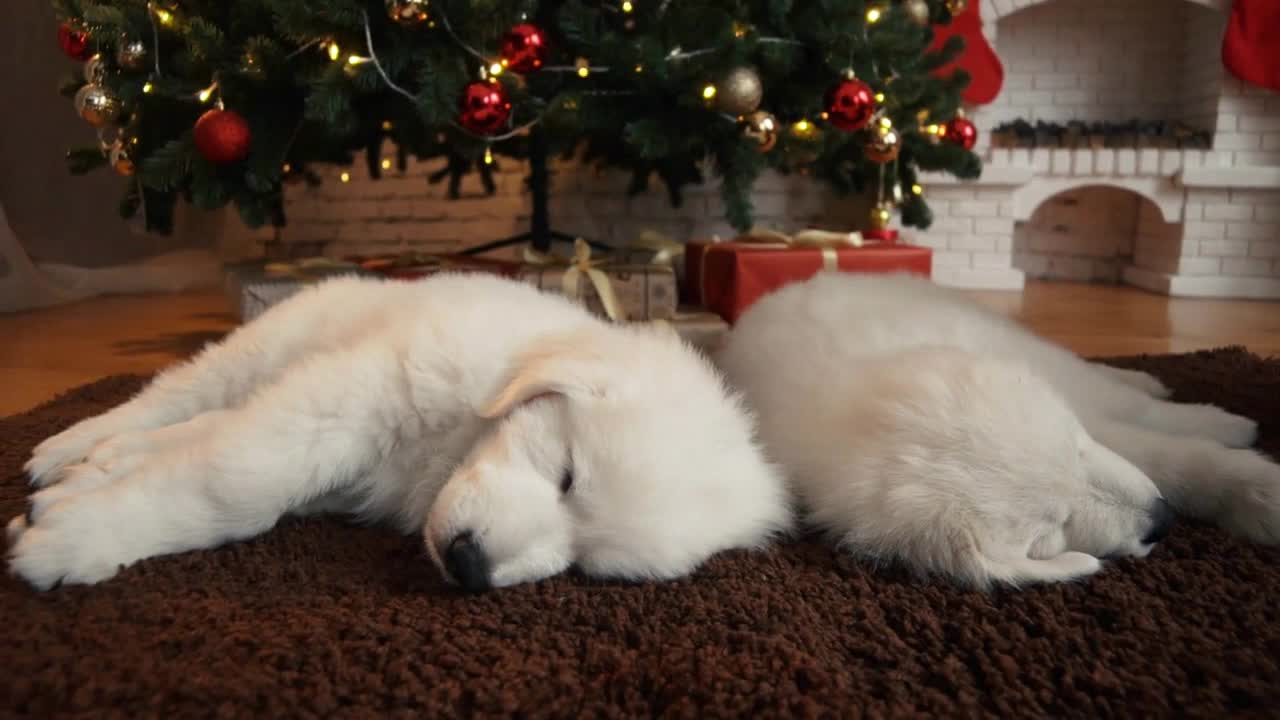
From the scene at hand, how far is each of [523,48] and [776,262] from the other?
3.15 feet

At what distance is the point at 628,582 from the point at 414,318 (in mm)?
499

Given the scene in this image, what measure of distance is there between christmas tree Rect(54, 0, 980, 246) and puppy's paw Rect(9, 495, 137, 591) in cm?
148

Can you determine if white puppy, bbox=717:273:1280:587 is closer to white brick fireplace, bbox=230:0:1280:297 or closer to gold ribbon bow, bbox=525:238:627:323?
gold ribbon bow, bbox=525:238:627:323

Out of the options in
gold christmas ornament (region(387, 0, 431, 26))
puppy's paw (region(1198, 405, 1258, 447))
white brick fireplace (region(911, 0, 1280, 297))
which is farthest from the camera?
white brick fireplace (region(911, 0, 1280, 297))

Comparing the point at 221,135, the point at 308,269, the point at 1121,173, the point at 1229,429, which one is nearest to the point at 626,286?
the point at 308,269

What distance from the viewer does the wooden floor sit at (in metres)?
2.53

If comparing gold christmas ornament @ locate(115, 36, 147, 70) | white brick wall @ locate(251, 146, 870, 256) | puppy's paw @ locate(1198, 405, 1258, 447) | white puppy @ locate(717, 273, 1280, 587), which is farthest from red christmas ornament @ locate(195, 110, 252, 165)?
puppy's paw @ locate(1198, 405, 1258, 447)

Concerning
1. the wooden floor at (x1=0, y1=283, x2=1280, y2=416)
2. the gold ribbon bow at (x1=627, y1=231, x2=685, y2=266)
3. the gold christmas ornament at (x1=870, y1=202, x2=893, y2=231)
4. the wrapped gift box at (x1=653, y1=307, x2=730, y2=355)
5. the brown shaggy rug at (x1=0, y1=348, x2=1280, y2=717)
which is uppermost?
the gold christmas ornament at (x1=870, y1=202, x2=893, y2=231)

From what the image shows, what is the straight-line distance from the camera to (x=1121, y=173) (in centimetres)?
463

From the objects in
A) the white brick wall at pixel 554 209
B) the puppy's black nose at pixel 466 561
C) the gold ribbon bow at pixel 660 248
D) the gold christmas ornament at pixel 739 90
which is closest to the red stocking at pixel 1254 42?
the white brick wall at pixel 554 209

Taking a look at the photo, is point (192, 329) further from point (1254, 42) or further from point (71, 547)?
point (1254, 42)

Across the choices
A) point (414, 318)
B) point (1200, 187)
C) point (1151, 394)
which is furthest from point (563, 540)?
point (1200, 187)

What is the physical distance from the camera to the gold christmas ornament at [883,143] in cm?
289

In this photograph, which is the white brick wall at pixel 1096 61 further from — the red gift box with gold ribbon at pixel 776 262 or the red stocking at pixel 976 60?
the red gift box with gold ribbon at pixel 776 262
